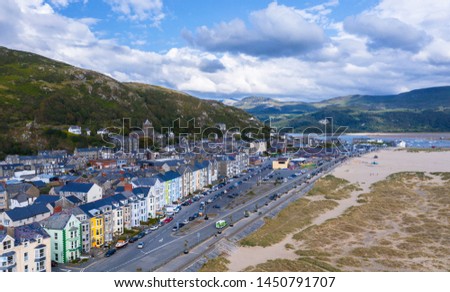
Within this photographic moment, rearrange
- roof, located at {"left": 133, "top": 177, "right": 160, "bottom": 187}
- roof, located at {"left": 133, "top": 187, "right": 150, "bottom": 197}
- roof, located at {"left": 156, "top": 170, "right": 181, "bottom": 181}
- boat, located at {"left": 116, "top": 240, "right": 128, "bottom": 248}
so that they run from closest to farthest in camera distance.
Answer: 1. boat, located at {"left": 116, "top": 240, "right": 128, "bottom": 248}
2. roof, located at {"left": 133, "top": 187, "right": 150, "bottom": 197}
3. roof, located at {"left": 133, "top": 177, "right": 160, "bottom": 187}
4. roof, located at {"left": 156, "top": 170, "right": 181, "bottom": 181}

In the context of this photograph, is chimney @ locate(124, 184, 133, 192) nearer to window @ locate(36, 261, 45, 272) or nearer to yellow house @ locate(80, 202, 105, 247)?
yellow house @ locate(80, 202, 105, 247)

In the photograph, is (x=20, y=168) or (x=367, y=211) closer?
(x=367, y=211)

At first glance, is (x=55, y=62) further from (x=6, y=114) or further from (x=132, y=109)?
(x=6, y=114)

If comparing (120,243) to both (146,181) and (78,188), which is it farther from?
(146,181)

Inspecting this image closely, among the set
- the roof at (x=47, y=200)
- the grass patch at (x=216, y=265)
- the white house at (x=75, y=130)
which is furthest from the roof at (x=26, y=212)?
the white house at (x=75, y=130)

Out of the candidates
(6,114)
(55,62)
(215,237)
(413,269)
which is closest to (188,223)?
(215,237)

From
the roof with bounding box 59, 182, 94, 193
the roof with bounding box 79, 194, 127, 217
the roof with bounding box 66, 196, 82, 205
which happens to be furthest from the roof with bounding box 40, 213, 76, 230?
the roof with bounding box 59, 182, 94, 193
